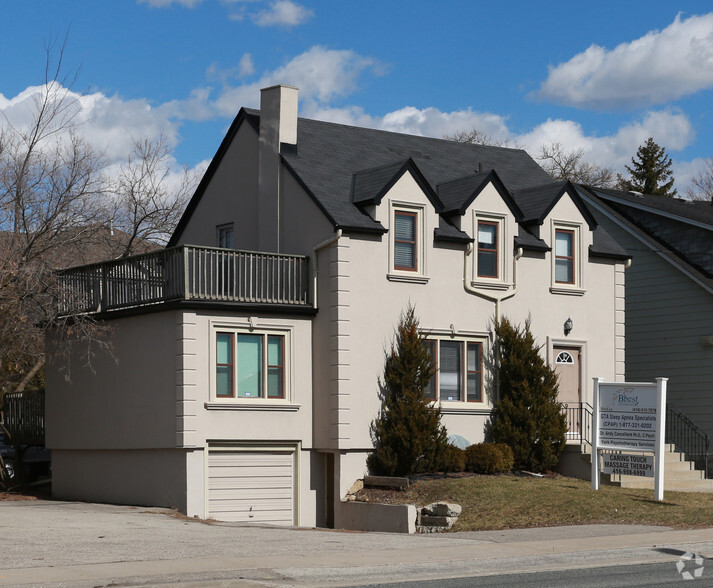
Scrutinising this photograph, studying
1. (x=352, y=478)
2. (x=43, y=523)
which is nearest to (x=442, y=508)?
(x=352, y=478)

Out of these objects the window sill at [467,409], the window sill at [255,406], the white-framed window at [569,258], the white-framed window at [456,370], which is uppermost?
the white-framed window at [569,258]

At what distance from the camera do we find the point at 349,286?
25.8m

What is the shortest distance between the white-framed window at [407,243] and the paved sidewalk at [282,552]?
8.01 meters

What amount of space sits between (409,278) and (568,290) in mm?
4787

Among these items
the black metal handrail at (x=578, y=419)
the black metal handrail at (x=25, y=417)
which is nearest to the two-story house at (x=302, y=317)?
the black metal handrail at (x=578, y=419)

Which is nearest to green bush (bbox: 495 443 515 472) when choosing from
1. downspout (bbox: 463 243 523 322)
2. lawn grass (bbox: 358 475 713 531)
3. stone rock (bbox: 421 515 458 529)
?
lawn grass (bbox: 358 475 713 531)

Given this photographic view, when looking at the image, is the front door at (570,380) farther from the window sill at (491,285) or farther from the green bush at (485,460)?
the green bush at (485,460)

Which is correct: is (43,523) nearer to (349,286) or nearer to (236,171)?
(349,286)

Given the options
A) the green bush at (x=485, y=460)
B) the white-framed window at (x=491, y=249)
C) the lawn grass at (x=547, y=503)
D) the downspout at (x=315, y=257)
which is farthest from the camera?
the white-framed window at (x=491, y=249)

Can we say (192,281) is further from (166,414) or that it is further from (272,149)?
(272,149)

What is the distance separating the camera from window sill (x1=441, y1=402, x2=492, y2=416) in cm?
2702

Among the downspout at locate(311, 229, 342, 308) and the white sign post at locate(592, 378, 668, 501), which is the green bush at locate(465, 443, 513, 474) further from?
the downspout at locate(311, 229, 342, 308)

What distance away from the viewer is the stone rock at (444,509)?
868 inches

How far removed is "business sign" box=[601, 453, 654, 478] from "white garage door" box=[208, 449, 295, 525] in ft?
23.3
